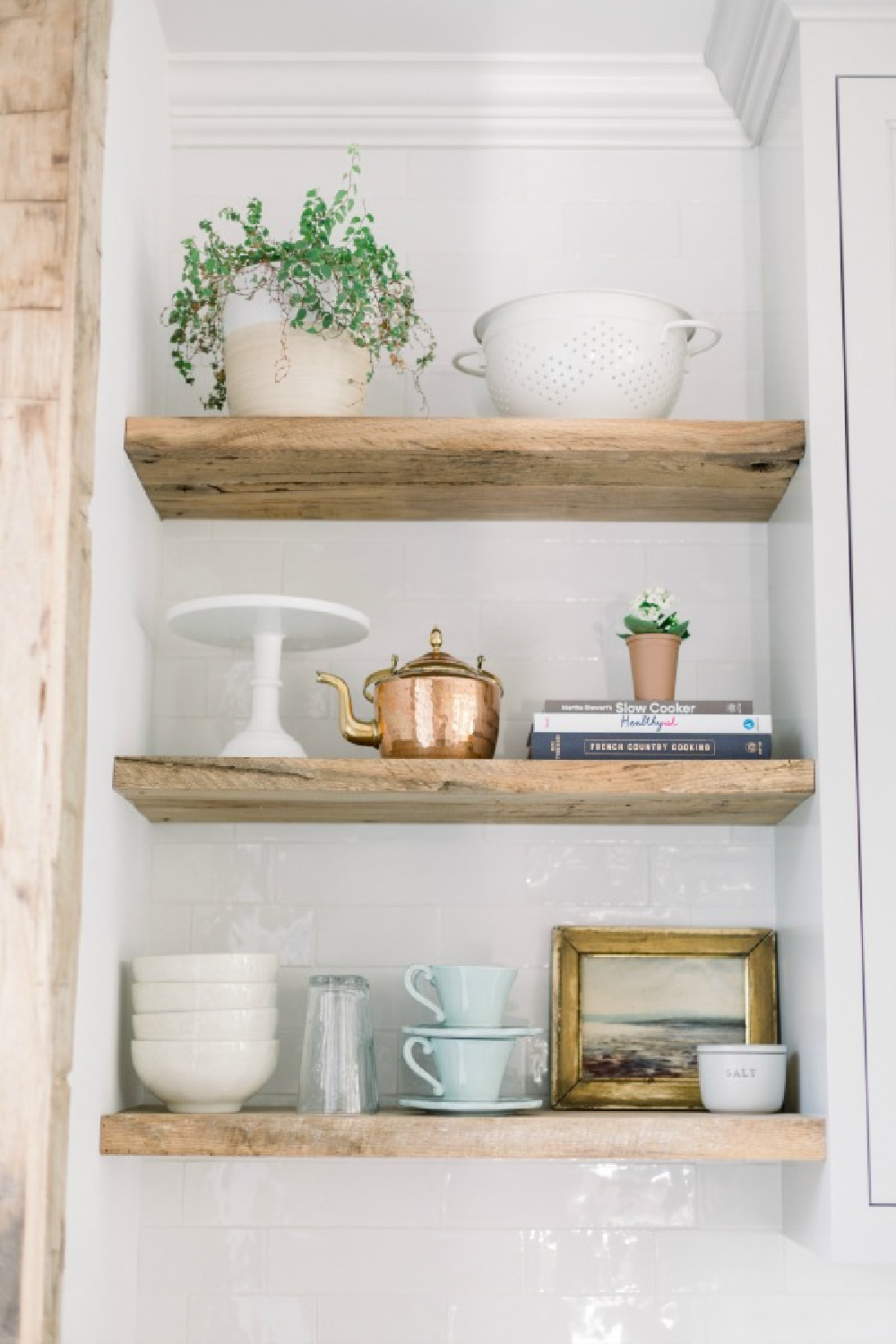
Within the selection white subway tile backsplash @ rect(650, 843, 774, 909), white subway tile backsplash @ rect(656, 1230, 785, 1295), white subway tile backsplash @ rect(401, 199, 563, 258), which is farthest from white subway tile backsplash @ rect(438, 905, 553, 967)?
white subway tile backsplash @ rect(401, 199, 563, 258)

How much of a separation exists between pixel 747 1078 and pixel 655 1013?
8.1 inches

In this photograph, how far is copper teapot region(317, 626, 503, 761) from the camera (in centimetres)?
192

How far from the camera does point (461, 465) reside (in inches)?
77.8

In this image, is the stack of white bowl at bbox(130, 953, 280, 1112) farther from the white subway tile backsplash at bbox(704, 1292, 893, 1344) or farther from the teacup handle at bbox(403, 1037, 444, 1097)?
the white subway tile backsplash at bbox(704, 1292, 893, 1344)

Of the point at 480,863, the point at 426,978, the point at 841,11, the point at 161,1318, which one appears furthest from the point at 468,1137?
the point at 841,11

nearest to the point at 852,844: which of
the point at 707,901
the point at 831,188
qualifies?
the point at 707,901

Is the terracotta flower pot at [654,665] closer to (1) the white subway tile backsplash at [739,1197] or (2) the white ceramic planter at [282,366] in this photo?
(2) the white ceramic planter at [282,366]

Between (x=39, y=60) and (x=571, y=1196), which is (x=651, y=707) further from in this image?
(x=39, y=60)

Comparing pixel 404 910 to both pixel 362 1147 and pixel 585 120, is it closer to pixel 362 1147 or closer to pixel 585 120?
pixel 362 1147

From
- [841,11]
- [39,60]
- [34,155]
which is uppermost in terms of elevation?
[841,11]

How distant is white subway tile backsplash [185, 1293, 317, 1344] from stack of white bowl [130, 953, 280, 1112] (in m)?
0.32

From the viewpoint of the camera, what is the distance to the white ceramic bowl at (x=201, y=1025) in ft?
5.98

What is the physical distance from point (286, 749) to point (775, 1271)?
897mm

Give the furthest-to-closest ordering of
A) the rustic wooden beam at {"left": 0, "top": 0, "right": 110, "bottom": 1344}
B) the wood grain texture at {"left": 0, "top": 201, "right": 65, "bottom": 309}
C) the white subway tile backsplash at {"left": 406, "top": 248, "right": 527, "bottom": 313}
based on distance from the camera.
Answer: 1. the white subway tile backsplash at {"left": 406, "top": 248, "right": 527, "bottom": 313}
2. the wood grain texture at {"left": 0, "top": 201, "right": 65, "bottom": 309}
3. the rustic wooden beam at {"left": 0, "top": 0, "right": 110, "bottom": 1344}
